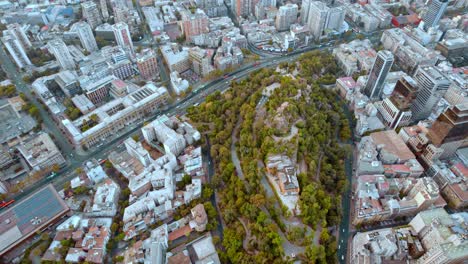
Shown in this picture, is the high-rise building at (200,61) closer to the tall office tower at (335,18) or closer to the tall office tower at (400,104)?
the tall office tower at (335,18)

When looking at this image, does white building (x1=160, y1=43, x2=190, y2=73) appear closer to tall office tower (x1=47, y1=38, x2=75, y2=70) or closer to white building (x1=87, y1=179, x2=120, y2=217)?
tall office tower (x1=47, y1=38, x2=75, y2=70)

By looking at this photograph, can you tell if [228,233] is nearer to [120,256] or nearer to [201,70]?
[120,256]

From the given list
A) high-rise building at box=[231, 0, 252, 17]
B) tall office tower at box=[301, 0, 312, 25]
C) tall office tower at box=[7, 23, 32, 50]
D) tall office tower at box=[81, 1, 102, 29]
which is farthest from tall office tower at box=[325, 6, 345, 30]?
tall office tower at box=[7, 23, 32, 50]

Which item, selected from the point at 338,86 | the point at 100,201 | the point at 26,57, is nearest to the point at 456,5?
the point at 338,86

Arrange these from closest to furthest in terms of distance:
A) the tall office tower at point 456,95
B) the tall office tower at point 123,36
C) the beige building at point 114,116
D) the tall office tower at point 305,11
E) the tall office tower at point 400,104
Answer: the beige building at point 114,116, the tall office tower at point 400,104, the tall office tower at point 456,95, the tall office tower at point 123,36, the tall office tower at point 305,11

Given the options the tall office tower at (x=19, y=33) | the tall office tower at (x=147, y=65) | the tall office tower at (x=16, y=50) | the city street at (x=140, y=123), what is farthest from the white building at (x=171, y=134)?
the tall office tower at (x=19, y=33)

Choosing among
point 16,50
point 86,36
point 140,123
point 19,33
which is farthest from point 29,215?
point 19,33
